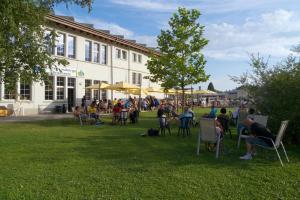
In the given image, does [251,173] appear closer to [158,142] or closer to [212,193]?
[212,193]

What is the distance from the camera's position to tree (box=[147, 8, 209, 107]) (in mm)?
25219

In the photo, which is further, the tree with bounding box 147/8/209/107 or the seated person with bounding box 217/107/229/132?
the tree with bounding box 147/8/209/107

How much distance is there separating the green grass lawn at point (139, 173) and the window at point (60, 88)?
18627mm

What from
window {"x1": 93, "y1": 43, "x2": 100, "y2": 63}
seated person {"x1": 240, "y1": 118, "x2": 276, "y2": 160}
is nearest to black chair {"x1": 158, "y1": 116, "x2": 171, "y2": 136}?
seated person {"x1": 240, "y1": 118, "x2": 276, "y2": 160}

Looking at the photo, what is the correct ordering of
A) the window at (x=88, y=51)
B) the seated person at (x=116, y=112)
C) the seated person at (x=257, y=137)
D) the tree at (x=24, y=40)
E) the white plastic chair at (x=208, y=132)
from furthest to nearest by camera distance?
1. the window at (x=88, y=51)
2. the seated person at (x=116, y=112)
3. the tree at (x=24, y=40)
4. the white plastic chair at (x=208, y=132)
5. the seated person at (x=257, y=137)

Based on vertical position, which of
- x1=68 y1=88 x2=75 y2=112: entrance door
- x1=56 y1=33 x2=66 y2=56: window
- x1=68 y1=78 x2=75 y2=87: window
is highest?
x1=56 y1=33 x2=66 y2=56: window

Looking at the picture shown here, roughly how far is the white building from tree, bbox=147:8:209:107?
7.69 metres

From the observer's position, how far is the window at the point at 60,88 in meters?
29.0

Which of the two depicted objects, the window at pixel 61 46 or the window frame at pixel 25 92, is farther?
the window at pixel 61 46

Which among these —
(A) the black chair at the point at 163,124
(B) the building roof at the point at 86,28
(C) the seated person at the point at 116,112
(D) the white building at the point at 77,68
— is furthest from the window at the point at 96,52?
(A) the black chair at the point at 163,124

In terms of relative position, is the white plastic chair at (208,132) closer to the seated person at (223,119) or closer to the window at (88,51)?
the seated person at (223,119)

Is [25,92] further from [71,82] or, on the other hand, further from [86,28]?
[86,28]

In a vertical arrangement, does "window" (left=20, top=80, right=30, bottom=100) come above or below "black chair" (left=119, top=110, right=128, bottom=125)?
above

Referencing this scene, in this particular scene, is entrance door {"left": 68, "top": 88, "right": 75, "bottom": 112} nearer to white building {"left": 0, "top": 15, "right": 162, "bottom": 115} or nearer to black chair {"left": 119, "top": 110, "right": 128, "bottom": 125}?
white building {"left": 0, "top": 15, "right": 162, "bottom": 115}
